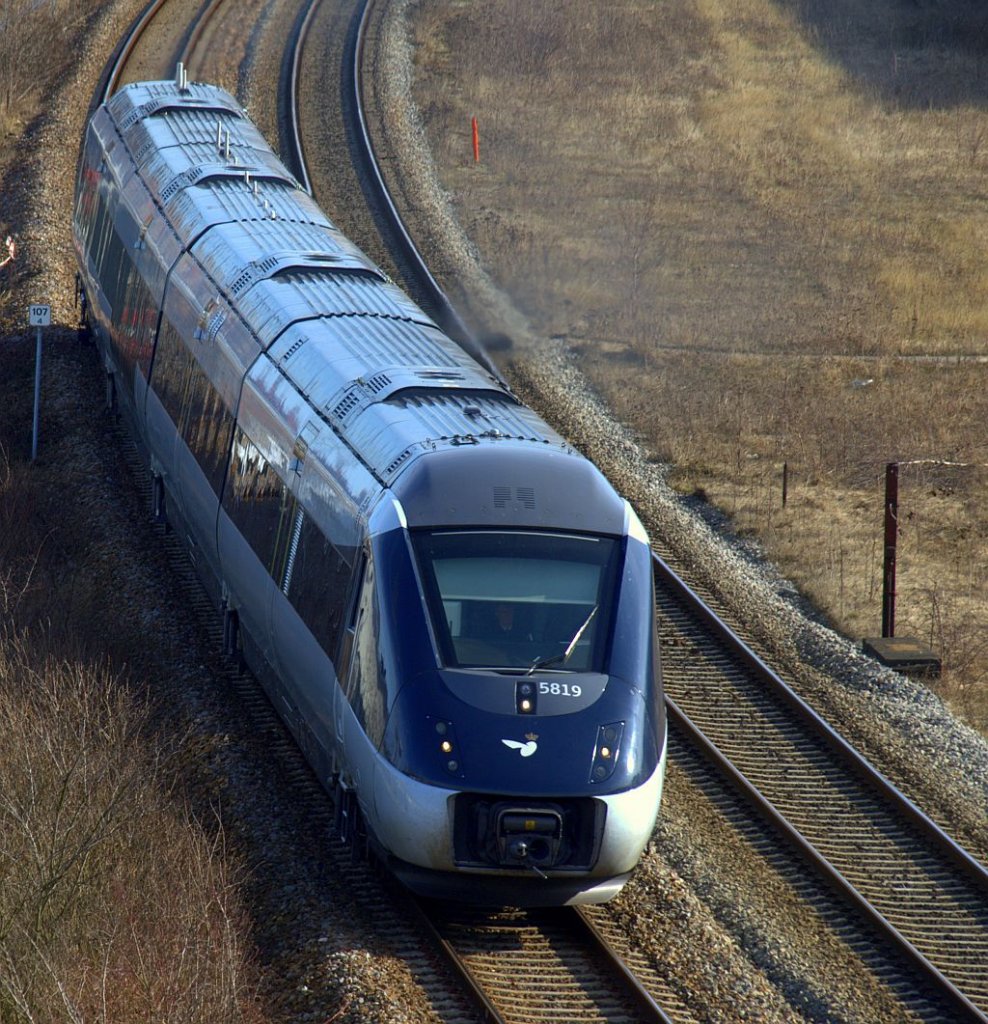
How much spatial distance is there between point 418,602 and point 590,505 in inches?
57.9

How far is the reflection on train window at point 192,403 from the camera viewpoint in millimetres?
13711

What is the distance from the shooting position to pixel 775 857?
11.9 metres

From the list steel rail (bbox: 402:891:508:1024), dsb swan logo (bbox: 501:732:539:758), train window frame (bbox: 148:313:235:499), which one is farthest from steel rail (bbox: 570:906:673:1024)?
train window frame (bbox: 148:313:235:499)

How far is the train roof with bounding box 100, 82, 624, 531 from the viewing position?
10820 millimetres

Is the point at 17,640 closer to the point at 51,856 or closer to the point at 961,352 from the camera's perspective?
the point at 51,856

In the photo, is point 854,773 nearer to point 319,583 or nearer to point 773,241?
point 319,583

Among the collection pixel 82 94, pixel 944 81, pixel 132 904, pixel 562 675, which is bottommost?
pixel 944 81

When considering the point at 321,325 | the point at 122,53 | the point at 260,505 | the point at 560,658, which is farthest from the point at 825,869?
the point at 122,53

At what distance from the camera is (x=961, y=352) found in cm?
2481

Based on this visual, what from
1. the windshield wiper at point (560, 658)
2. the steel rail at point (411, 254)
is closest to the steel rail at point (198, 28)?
the steel rail at point (411, 254)

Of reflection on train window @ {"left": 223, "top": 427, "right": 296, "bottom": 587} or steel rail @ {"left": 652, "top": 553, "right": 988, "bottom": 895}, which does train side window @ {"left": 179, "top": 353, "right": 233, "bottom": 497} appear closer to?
reflection on train window @ {"left": 223, "top": 427, "right": 296, "bottom": 587}

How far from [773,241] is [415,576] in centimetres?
2149

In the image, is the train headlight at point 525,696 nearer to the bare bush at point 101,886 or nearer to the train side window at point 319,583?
the train side window at point 319,583

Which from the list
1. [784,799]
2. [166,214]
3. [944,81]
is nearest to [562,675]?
[784,799]
